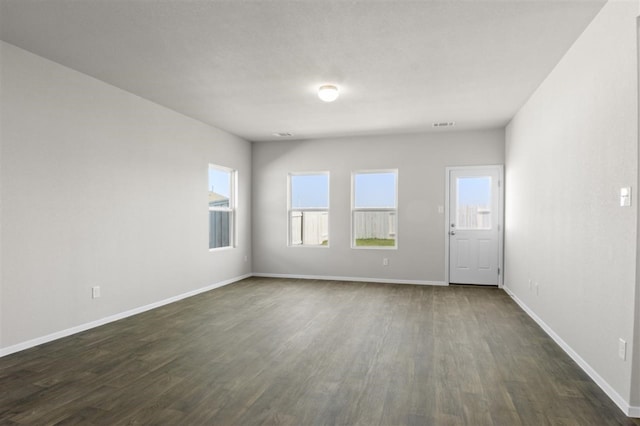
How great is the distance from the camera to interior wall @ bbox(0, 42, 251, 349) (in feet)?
10.6

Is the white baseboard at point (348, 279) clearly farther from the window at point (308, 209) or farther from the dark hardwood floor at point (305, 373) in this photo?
the dark hardwood floor at point (305, 373)

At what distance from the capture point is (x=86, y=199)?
12.8ft

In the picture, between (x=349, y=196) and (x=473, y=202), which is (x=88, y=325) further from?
(x=473, y=202)

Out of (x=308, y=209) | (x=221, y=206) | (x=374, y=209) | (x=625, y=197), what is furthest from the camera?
(x=308, y=209)

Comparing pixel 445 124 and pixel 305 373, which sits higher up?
pixel 445 124

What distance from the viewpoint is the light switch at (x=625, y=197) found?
2.24 metres

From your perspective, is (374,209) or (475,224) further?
(374,209)

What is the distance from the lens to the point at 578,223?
3.01m

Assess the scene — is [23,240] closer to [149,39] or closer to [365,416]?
[149,39]

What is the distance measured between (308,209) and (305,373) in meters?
4.53

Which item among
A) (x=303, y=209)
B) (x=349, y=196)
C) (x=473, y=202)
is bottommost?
(x=303, y=209)

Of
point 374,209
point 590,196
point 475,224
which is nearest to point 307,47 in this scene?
point 590,196

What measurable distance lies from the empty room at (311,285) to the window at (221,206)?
136 mm

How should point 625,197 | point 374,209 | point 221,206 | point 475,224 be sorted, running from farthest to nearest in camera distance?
point 374,209 → point 221,206 → point 475,224 → point 625,197
